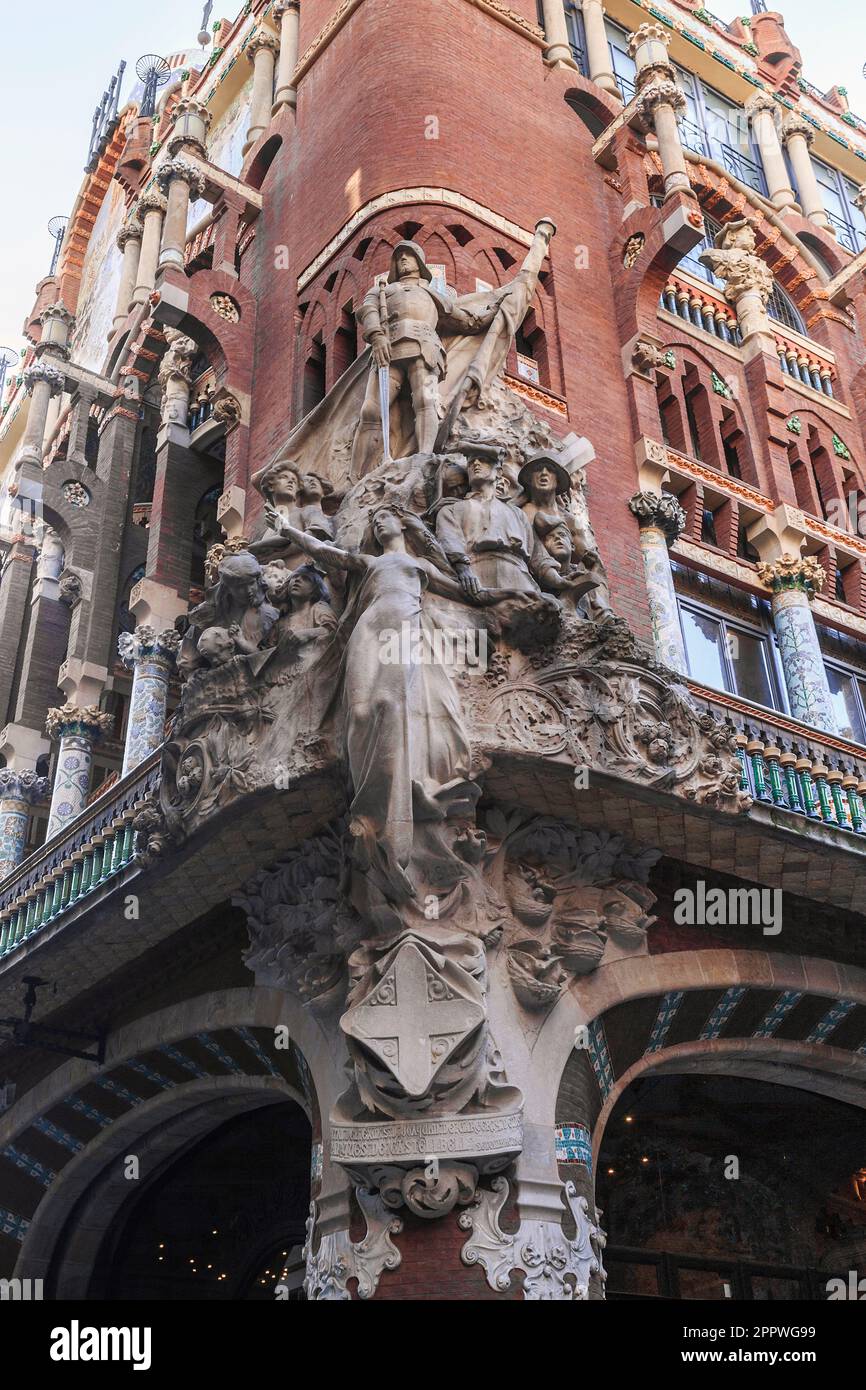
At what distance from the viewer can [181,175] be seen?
1655 cm

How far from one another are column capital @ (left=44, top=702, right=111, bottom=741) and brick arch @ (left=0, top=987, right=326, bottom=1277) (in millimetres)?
4796

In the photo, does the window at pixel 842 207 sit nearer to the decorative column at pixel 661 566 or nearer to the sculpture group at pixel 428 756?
the decorative column at pixel 661 566

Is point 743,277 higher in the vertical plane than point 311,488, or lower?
higher

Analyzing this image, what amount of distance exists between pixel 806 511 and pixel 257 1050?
10.5m

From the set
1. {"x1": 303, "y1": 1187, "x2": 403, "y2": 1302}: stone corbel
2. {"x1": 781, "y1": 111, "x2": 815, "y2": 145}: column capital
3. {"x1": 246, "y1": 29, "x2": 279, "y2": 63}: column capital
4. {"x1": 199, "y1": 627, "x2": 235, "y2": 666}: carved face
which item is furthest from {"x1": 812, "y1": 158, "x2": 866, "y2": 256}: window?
{"x1": 303, "y1": 1187, "x2": 403, "y2": 1302}: stone corbel

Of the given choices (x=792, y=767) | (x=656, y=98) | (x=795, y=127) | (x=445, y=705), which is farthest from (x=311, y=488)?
(x=795, y=127)

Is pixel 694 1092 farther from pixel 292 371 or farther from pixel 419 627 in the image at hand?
pixel 292 371

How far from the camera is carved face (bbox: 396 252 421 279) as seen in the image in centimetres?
1254

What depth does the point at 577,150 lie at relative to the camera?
1738 cm

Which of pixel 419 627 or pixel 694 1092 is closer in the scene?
pixel 419 627

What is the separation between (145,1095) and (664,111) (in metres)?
13.8

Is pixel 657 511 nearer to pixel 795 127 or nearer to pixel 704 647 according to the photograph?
pixel 704 647
